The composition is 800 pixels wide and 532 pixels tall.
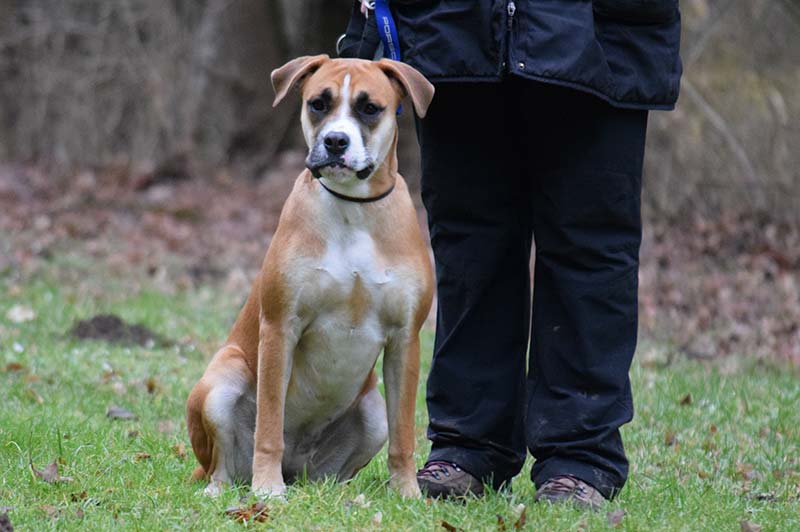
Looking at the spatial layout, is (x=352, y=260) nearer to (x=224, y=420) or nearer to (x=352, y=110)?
(x=352, y=110)

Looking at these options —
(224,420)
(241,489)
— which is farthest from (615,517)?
(224,420)

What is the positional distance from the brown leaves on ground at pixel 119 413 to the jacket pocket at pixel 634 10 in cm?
305

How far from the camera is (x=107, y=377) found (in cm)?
666

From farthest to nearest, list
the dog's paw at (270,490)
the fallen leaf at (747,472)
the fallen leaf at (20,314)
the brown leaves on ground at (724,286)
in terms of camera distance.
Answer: the brown leaves on ground at (724,286), the fallen leaf at (20,314), the fallen leaf at (747,472), the dog's paw at (270,490)

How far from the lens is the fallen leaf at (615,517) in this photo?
155 inches

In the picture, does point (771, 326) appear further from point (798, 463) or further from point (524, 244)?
point (524, 244)

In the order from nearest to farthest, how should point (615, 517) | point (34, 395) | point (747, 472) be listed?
1. point (615, 517)
2. point (747, 472)
3. point (34, 395)

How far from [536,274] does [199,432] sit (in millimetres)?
1373

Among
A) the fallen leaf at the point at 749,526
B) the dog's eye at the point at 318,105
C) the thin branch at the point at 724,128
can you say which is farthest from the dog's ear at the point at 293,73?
the thin branch at the point at 724,128

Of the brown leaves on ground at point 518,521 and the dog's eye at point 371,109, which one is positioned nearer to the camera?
the brown leaves on ground at point 518,521

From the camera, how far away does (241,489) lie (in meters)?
4.46

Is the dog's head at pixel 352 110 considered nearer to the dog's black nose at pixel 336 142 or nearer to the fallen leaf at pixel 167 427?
the dog's black nose at pixel 336 142

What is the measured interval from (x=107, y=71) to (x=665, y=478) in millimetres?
13847

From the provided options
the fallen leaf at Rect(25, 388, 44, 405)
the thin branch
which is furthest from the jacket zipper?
the thin branch
